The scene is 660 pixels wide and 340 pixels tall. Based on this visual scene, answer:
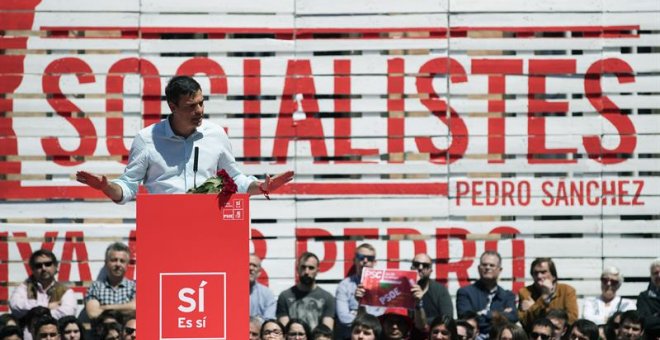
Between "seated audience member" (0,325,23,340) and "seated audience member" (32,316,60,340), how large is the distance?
0.44 ft

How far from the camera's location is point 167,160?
818cm

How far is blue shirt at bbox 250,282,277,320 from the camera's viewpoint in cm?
1276

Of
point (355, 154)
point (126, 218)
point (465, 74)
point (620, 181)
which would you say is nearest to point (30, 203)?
point (126, 218)

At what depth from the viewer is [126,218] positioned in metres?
13.8

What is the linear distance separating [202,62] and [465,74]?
2645 mm

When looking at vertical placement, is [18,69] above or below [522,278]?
above

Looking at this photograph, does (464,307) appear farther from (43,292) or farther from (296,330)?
(43,292)

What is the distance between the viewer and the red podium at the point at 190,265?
25.3 ft

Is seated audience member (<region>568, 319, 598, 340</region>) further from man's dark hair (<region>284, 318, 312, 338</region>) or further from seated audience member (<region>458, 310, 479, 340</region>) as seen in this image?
man's dark hair (<region>284, 318, 312, 338</region>)

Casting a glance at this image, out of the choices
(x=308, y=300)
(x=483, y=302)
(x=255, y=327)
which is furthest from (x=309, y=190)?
(x=255, y=327)

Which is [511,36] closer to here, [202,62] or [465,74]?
[465,74]

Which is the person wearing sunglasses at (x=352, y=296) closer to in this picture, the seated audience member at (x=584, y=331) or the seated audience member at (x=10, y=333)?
the seated audience member at (x=584, y=331)

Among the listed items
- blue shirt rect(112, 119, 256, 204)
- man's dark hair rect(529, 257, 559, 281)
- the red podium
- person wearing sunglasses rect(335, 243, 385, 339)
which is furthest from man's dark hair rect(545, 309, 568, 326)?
the red podium

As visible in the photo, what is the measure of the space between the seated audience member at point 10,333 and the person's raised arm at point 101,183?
389 cm
